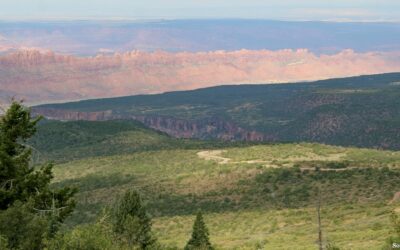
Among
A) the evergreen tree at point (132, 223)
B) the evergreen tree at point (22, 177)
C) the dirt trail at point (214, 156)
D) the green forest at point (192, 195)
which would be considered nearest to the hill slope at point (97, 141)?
the green forest at point (192, 195)

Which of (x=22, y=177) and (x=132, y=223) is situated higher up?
(x=22, y=177)

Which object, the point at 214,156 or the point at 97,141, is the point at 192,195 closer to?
the point at 214,156

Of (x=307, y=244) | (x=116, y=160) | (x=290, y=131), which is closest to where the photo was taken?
(x=307, y=244)

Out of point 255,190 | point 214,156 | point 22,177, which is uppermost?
point 22,177

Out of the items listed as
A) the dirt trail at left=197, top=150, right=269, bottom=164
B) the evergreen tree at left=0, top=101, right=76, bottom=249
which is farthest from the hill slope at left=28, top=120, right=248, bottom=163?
the evergreen tree at left=0, top=101, right=76, bottom=249

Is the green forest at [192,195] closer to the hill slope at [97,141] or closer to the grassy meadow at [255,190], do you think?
the grassy meadow at [255,190]

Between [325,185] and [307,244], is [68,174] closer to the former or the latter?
[325,185]

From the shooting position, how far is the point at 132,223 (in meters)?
36.4

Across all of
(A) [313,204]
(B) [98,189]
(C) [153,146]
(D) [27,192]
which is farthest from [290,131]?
(D) [27,192]

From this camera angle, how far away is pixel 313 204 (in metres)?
61.9

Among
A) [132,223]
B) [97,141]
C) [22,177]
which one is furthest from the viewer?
[97,141]

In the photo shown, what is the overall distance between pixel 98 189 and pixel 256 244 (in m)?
41.1

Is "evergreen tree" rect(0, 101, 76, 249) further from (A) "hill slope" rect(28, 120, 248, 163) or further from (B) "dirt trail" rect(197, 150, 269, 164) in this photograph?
(A) "hill slope" rect(28, 120, 248, 163)

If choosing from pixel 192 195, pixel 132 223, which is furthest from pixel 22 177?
pixel 192 195
